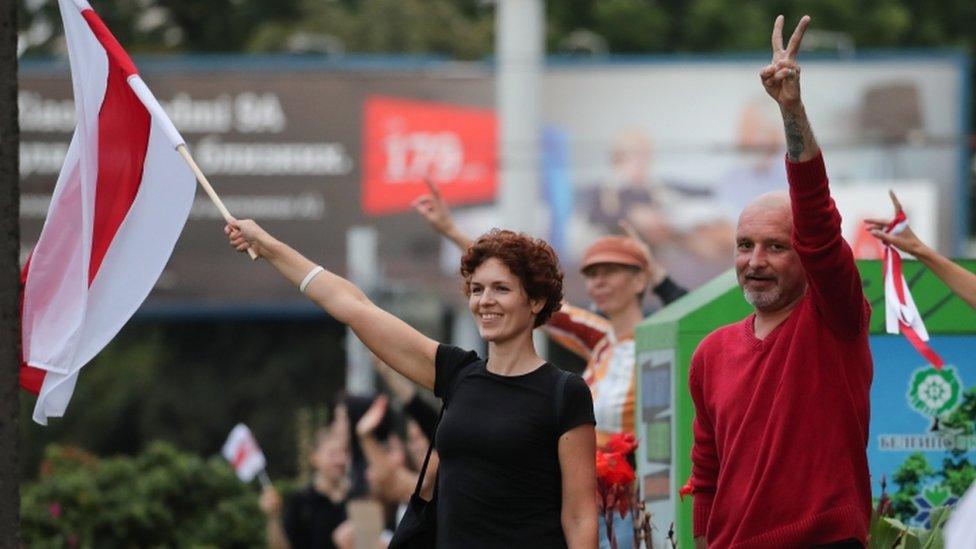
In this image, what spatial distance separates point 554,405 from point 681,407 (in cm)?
174

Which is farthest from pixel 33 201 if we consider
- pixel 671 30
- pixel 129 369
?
pixel 671 30

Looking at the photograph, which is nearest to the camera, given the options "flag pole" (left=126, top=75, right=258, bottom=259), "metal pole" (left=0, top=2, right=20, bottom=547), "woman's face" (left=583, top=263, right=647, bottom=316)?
"metal pole" (left=0, top=2, right=20, bottom=547)

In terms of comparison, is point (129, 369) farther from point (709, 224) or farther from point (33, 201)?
point (709, 224)

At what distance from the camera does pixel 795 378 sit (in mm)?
5738

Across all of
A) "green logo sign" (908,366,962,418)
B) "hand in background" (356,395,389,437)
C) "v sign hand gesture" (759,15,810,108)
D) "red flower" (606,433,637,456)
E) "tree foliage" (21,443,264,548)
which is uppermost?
"v sign hand gesture" (759,15,810,108)

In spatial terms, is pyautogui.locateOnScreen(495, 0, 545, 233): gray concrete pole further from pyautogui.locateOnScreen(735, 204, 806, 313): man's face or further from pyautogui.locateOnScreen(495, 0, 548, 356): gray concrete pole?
pyautogui.locateOnScreen(735, 204, 806, 313): man's face

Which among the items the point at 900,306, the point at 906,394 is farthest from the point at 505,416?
the point at 906,394

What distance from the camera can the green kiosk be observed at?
7508 mm

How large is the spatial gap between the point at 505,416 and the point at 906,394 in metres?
2.17

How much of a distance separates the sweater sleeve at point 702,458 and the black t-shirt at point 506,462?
36 cm

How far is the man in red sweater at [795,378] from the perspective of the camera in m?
5.61

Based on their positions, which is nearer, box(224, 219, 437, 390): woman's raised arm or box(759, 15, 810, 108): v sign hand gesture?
box(759, 15, 810, 108): v sign hand gesture

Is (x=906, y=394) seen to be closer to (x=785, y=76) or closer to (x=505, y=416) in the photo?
(x=505, y=416)

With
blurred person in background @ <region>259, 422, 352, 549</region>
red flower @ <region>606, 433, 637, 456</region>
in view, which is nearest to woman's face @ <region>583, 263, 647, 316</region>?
red flower @ <region>606, 433, 637, 456</region>
